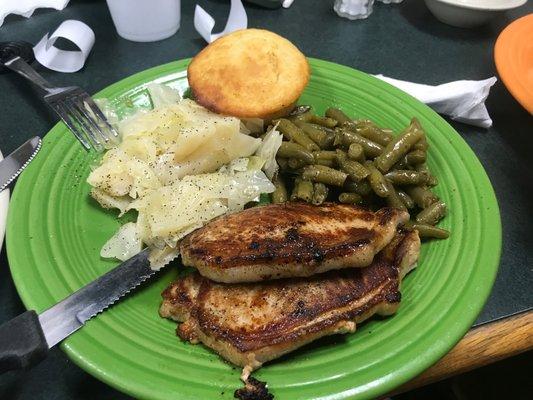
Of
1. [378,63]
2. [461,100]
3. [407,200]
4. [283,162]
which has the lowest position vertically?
[378,63]

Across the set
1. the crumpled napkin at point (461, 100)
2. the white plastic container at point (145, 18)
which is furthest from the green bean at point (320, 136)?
the white plastic container at point (145, 18)

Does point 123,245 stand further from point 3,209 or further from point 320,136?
point 320,136

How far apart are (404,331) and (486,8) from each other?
2548mm

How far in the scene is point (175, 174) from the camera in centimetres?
197

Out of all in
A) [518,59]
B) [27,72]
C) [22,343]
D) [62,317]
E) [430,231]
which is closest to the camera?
[22,343]

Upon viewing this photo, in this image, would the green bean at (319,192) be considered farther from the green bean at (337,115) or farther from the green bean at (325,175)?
the green bean at (337,115)

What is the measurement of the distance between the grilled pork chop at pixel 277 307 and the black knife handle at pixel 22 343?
0.38 m

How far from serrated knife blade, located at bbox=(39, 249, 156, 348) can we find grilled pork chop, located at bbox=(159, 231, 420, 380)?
12 cm

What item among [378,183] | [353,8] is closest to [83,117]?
[378,183]

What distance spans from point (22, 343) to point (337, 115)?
149 cm

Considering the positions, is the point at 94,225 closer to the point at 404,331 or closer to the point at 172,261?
the point at 172,261

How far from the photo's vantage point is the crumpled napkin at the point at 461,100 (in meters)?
2.56

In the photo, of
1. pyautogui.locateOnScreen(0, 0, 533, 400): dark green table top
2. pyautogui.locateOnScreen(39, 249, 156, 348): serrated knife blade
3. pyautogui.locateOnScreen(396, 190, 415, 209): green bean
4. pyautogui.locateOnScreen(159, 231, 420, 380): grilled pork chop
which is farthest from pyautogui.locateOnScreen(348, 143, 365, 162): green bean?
pyautogui.locateOnScreen(39, 249, 156, 348): serrated knife blade

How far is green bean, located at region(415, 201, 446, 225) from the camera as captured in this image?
5.98ft
